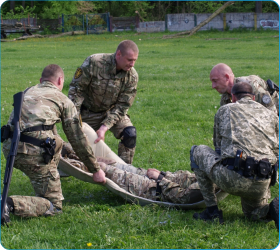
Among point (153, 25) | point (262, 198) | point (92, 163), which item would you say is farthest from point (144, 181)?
point (153, 25)

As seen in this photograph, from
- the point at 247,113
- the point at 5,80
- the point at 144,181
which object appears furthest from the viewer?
the point at 5,80

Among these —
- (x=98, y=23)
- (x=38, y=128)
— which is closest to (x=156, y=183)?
(x=38, y=128)

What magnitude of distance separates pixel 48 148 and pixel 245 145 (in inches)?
87.4

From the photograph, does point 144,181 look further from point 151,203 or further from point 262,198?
point 262,198

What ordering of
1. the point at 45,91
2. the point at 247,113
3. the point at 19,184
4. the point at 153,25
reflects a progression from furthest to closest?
the point at 153,25 → the point at 19,184 → the point at 45,91 → the point at 247,113

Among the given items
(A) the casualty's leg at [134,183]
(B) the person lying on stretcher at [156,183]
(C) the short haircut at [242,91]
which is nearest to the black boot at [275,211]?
(B) the person lying on stretcher at [156,183]

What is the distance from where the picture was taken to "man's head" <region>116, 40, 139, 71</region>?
6.02 meters

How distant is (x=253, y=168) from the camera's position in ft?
13.4

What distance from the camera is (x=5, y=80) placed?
1484 centimetres

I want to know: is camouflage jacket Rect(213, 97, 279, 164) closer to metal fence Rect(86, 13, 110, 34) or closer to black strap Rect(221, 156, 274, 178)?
black strap Rect(221, 156, 274, 178)

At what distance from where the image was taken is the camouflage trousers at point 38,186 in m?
4.48

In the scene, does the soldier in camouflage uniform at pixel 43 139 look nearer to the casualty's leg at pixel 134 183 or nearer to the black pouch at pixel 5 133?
the black pouch at pixel 5 133

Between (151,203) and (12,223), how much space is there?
67.5 inches

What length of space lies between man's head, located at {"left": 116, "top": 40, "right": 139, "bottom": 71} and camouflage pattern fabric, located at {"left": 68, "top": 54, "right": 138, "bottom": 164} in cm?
25
